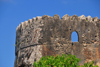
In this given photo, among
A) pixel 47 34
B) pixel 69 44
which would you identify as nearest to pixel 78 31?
pixel 69 44

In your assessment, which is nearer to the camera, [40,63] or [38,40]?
[40,63]

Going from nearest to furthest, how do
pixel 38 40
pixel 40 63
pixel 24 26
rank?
pixel 40 63
pixel 38 40
pixel 24 26

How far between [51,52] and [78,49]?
1575 millimetres

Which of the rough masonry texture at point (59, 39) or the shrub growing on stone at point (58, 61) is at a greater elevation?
the rough masonry texture at point (59, 39)

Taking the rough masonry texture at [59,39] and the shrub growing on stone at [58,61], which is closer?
the shrub growing on stone at [58,61]

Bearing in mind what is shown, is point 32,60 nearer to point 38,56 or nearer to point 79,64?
point 38,56

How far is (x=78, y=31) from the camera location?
1421 cm

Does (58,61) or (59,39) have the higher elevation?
(59,39)

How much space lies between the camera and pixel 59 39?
13859 mm

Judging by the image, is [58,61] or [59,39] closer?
[58,61]

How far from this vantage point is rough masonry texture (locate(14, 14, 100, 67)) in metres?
13.7

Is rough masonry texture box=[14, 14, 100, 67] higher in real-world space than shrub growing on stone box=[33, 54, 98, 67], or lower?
higher

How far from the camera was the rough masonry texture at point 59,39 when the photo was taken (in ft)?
45.0

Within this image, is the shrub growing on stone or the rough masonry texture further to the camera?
the rough masonry texture
